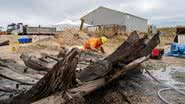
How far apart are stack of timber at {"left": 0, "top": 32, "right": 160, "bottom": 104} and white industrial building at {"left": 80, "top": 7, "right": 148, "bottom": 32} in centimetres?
4367

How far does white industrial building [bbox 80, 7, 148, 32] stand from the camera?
51281mm

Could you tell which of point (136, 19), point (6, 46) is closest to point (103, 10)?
point (136, 19)

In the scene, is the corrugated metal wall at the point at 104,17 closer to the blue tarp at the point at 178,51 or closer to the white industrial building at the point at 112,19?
the white industrial building at the point at 112,19

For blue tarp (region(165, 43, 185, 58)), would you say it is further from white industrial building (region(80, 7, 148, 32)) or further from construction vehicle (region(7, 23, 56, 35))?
white industrial building (region(80, 7, 148, 32))

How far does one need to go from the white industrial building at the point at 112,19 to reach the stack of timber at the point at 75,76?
143 feet

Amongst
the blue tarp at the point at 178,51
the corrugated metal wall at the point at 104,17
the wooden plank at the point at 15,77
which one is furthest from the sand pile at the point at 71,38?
the corrugated metal wall at the point at 104,17

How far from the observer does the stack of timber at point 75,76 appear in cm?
427

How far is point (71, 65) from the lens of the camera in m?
4.29

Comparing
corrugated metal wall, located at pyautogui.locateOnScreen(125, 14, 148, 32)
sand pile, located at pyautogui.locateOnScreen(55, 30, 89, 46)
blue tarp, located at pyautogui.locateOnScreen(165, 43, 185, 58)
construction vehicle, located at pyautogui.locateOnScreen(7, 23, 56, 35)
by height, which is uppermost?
corrugated metal wall, located at pyautogui.locateOnScreen(125, 14, 148, 32)

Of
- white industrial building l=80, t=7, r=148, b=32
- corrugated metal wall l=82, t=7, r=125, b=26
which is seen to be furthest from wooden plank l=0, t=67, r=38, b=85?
corrugated metal wall l=82, t=7, r=125, b=26

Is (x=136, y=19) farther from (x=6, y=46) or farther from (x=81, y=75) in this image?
(x=81, y=75)

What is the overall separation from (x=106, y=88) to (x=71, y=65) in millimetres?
3153

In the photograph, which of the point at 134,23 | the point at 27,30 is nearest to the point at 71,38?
the point at 27,30

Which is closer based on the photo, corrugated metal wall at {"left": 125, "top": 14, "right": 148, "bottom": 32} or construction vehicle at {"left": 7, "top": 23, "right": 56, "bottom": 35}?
construction vehicle at {"left": 7, "top": 23, "right": 56, "bottom": 35}
